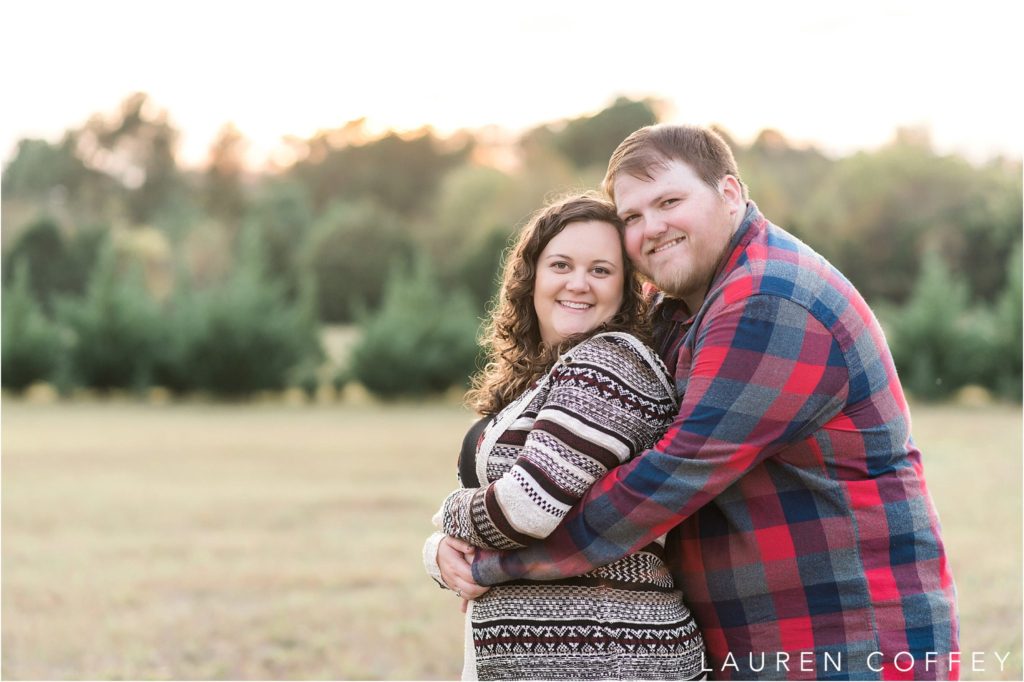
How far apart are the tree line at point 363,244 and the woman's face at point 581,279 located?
16.5 m

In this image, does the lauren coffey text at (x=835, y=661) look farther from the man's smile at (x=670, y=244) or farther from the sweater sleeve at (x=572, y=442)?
the man's smile at (x=670, y=244)

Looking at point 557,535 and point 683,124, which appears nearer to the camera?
point 557,535

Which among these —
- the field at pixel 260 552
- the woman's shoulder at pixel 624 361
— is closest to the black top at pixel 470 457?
the woman's shoulder at pixel 624 361

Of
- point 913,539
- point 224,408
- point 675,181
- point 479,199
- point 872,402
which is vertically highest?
point 479,199

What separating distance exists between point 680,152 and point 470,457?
3.28ft

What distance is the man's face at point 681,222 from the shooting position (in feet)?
9.33

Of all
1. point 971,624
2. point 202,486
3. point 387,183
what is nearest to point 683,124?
point 971,624

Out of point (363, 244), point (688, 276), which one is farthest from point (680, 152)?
point (363, 244)

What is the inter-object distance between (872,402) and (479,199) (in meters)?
36.9

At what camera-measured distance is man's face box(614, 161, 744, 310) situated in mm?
2844

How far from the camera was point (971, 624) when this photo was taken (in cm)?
640

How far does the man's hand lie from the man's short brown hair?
1.10m

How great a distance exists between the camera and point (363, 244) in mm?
36219

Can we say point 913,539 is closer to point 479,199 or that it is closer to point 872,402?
point 872,402
